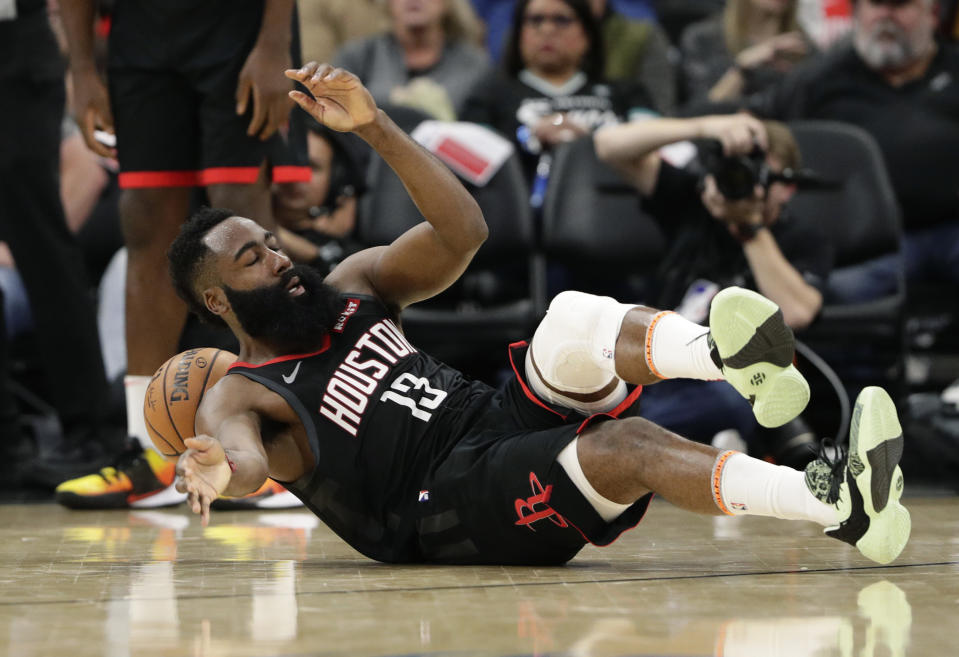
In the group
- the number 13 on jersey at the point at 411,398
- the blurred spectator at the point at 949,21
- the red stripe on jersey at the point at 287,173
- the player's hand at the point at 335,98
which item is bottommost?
the number 13 on jersey at the point at 411,398

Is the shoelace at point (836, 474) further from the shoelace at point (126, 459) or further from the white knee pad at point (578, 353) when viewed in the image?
the shoelace at point (126, 459)

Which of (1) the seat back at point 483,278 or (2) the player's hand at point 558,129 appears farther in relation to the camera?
(2) the player's hand at point 558,129

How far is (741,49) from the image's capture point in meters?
5.95

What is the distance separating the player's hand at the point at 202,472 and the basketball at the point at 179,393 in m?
0.66

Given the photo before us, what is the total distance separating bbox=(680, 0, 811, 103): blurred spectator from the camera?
18.6 feet

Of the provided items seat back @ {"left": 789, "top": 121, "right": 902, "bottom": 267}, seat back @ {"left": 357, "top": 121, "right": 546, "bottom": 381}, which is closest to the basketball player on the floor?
seat back @ {"left": 357, "top": 121, "right": 546, "bottom": 381}

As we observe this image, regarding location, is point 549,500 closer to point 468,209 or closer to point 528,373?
point 528,373

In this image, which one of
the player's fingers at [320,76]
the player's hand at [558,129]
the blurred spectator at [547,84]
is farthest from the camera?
the blurred spectator at [547,84]

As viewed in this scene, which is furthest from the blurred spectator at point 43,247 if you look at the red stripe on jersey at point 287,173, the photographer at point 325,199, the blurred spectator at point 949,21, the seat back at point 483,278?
the blurred spectator at point 949,21

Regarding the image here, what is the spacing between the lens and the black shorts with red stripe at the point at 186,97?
348cm

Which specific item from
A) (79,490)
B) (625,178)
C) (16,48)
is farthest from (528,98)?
(79,490)

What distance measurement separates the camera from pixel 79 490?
3.69 metres

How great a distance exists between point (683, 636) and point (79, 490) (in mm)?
2301

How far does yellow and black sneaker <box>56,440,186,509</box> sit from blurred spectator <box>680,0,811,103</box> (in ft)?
10.0
